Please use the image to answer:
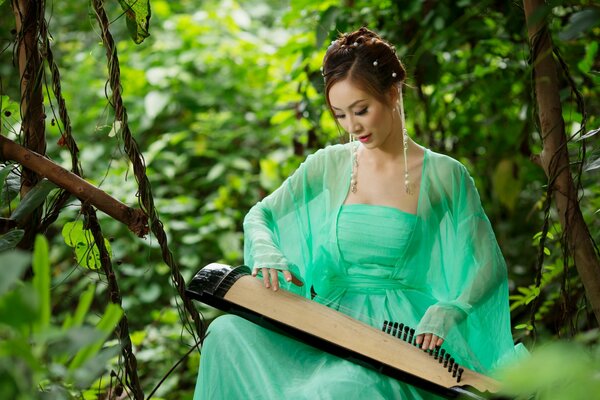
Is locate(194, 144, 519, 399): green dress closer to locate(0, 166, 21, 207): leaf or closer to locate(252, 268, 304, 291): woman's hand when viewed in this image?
locate(252, 268, 304, 291): woman's hand

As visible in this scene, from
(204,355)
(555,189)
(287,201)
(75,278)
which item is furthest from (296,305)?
(75,278)

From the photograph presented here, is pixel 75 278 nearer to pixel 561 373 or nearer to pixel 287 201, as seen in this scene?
pixel 287 201

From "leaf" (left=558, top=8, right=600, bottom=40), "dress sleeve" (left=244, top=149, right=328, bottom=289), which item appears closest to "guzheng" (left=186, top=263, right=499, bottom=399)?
"dress sleeve" (left=244, top=149, right=328, bottom=289)

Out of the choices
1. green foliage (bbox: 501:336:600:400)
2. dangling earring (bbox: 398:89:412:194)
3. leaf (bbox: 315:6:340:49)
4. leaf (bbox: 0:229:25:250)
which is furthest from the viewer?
leaf (bbox: 315:6:340:49)

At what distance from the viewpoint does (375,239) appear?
7.62 ft

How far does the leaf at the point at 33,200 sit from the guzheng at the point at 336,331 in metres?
0.42

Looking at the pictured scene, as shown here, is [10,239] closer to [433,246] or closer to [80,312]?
[433,246]

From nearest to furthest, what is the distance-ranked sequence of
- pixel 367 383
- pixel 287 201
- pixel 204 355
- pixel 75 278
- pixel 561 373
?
pixel 561 373 → pixel 367 383 → pixel 204 355 → pixel 287 201 → pixel 75 278

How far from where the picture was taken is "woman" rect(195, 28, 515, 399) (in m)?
2.08

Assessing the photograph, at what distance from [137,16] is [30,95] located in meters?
0.35

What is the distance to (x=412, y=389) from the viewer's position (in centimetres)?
196

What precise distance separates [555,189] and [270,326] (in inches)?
31.1

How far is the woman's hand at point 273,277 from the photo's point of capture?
2098mm

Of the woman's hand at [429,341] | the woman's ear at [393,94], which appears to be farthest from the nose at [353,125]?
the woman's hand at [429,341]
